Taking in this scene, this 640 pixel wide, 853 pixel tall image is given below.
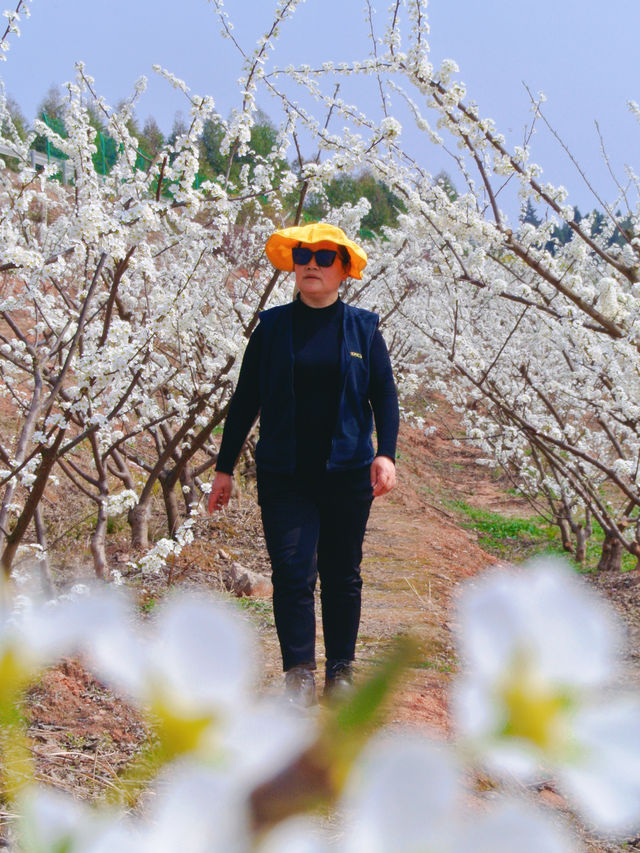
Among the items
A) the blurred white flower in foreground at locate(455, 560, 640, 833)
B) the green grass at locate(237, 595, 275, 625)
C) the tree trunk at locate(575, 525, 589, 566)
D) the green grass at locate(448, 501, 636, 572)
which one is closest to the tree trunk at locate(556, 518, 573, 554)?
the green grass at locate(448, 501, 636, 572)

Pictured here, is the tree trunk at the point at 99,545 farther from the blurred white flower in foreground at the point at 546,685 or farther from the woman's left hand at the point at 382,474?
the blurred white flower in foreground at the point at 546,685

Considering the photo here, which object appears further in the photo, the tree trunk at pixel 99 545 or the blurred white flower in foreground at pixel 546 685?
the tree trunk at pixel 99 545

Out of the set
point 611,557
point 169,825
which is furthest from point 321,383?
point 611,557

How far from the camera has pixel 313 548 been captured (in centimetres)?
275

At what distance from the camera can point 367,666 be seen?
17 centimetres

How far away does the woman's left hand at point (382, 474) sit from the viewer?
264 centimetres

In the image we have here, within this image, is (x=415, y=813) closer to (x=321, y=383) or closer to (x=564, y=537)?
(x=321, y=383)

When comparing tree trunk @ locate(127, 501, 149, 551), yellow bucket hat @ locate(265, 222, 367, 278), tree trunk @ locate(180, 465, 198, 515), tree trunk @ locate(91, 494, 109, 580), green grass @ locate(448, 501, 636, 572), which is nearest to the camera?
yellow bucket hat @ locate(265, 222, 367, 278)

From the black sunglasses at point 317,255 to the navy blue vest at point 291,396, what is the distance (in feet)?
0.81

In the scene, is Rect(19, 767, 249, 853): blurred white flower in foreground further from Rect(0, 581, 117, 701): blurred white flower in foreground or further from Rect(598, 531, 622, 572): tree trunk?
Rect(598, 531, 622, 572): tree trunk

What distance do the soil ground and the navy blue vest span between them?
571 millimetres

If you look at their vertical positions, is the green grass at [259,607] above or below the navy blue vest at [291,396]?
below

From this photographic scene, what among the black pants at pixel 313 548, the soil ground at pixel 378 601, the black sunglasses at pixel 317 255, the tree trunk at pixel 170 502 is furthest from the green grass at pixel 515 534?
the black sunglasses at pixel 317 255

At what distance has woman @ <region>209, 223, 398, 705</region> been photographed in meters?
2.65
